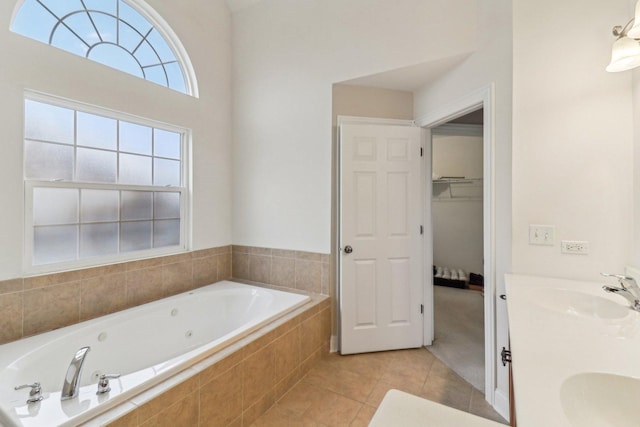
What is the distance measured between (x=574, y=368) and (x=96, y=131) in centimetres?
272

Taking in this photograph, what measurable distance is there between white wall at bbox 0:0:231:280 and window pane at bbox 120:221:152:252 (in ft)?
1.25

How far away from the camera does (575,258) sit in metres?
1.51

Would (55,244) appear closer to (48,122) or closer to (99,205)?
(99,205)

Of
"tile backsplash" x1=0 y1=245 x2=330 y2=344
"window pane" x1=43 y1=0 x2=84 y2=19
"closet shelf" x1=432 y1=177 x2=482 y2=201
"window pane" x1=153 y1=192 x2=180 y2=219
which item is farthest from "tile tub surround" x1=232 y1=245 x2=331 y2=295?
"closet shelf" x1=432 y1=177 x2=482 y2=201

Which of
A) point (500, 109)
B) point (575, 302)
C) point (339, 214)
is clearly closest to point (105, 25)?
point (339, 214)

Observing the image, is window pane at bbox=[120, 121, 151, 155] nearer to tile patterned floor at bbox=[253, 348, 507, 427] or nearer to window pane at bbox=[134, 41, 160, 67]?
window pane at bbox=[134, 41, 160, 67]

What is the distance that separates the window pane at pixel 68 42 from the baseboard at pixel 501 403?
3483mm

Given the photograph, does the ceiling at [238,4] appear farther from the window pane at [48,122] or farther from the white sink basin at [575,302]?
the white sink basin at [575,302]

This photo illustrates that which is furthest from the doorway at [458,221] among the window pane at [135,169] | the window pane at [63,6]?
the window pane at [63,6]

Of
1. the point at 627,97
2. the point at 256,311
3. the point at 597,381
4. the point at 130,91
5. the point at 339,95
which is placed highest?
the point at 339,95

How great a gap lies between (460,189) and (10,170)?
4919 millimetres

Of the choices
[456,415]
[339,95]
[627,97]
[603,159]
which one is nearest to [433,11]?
[339,95]

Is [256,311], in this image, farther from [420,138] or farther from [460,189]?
[460,189]

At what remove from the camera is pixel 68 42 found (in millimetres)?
1770
